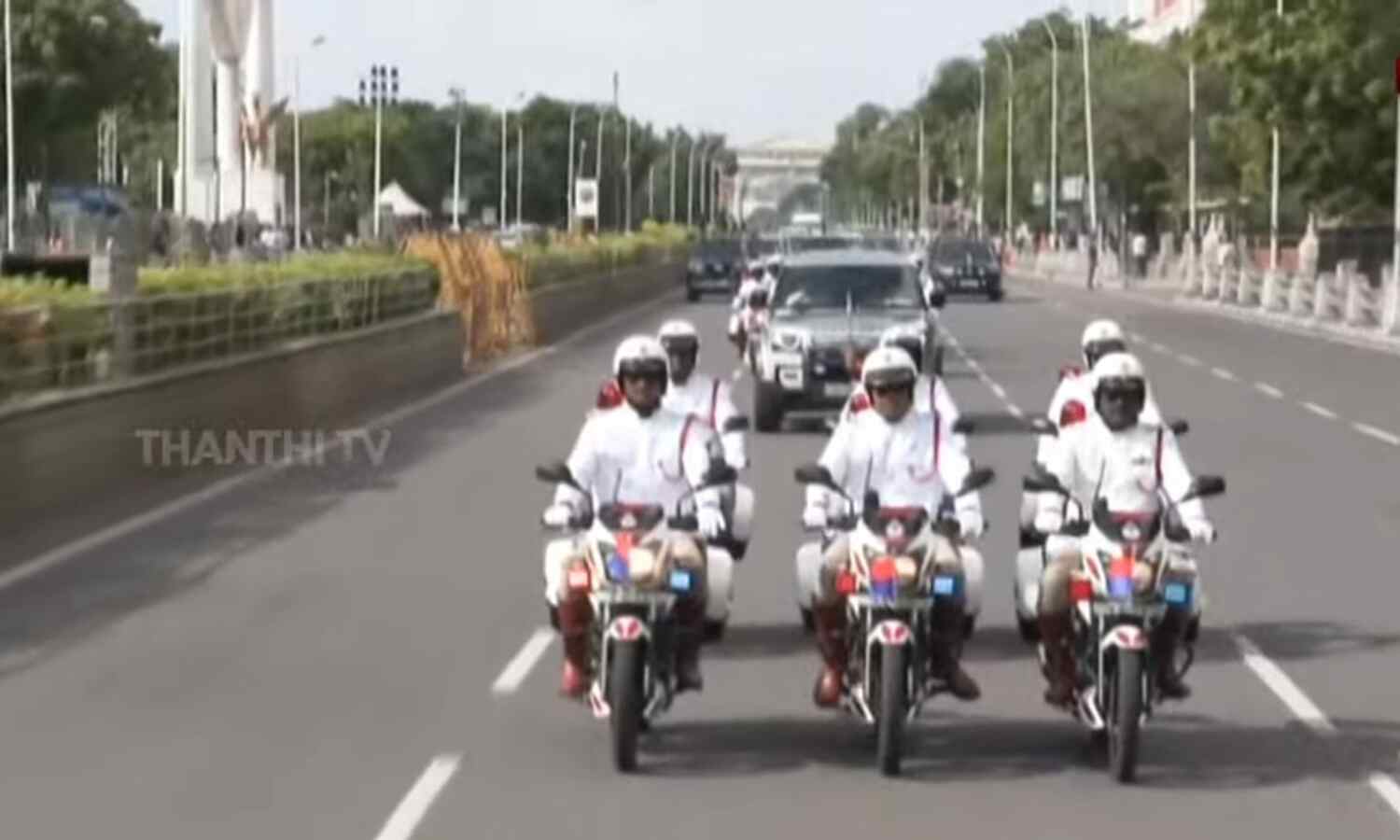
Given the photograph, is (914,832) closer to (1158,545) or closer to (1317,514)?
(1158,545)

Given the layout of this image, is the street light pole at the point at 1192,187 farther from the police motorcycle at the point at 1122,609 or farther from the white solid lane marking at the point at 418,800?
the white solid lane marking at the point at 418,800

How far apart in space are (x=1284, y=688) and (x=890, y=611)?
3.26 metres

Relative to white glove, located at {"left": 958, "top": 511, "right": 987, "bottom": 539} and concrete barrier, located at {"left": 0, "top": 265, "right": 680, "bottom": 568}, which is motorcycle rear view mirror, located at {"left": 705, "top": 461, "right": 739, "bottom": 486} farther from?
concrete barrier, located at {"left": 0, "top": 265, "right": 680, "bottom": 568}

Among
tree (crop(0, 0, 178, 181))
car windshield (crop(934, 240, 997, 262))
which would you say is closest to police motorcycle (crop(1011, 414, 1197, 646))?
car windshield (crop(934, 240, 997, 262))

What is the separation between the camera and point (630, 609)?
11.7 meters

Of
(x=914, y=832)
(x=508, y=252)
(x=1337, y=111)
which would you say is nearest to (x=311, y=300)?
(x=508, y=252)

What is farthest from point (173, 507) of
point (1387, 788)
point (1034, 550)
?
point (1387, 788)

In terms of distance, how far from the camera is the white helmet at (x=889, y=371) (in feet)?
40.9

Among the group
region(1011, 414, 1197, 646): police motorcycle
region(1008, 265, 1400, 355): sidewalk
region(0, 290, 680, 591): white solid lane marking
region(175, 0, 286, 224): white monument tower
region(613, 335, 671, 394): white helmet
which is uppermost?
region(175, 0, 286, 224): white monument tower

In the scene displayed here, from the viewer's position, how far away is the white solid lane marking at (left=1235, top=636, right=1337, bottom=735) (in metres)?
Result: 13.3

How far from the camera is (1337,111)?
238ft

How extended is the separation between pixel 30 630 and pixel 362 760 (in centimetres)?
470

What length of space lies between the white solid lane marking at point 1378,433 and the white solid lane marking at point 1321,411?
1359 mm

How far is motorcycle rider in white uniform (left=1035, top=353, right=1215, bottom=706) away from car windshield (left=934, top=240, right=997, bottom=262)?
2803 inches
